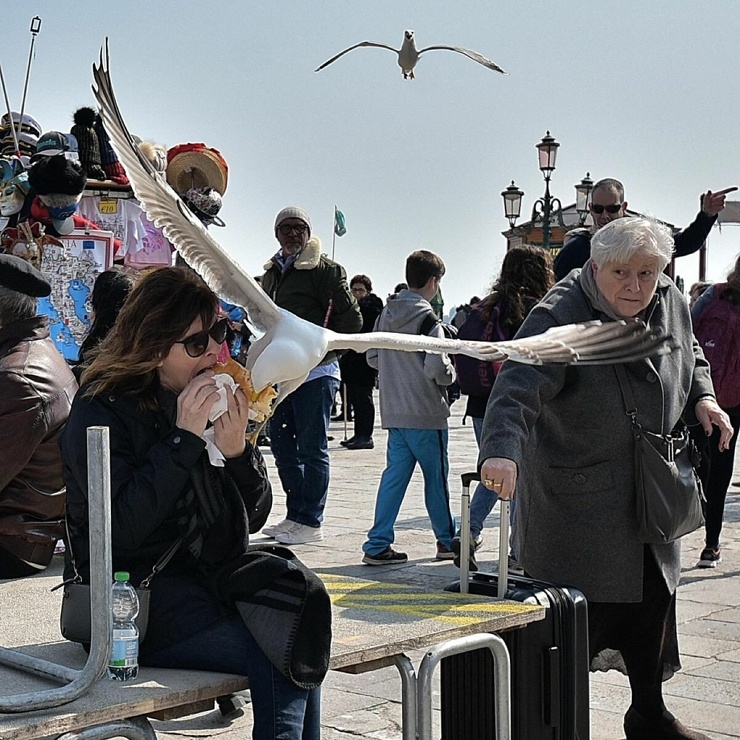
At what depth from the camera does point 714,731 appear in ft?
13.2

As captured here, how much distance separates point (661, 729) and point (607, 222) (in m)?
2.84

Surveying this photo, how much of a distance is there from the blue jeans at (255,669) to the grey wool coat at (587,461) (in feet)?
4.03

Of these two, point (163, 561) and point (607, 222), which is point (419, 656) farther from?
point (607, 222)

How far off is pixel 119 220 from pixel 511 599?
4.07 metres

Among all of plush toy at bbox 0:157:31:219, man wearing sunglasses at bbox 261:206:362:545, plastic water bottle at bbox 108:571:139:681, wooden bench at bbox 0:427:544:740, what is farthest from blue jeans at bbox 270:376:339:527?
plastic water bottle at bbox 108:571:139:681

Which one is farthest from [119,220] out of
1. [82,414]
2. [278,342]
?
[82,414]

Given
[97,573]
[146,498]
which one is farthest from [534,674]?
[97,573]

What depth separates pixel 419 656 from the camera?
15.4 feet

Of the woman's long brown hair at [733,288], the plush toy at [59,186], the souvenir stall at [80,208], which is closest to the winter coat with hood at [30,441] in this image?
the souvenir stall at [80,208]

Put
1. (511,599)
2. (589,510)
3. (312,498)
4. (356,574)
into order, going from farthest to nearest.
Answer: (312,498)
(356,574)
(589,510)
(511,599)

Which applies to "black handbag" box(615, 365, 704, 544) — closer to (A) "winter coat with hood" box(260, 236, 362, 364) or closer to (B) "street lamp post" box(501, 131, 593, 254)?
(A) "winter coat with hood" box(260, 236, 362, 364)

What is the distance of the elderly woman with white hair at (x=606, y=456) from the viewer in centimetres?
368

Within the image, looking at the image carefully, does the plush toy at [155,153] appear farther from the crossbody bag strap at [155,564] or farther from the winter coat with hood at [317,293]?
the crossbody bag strap at [155,564]

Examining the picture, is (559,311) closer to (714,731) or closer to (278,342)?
(278,342)
